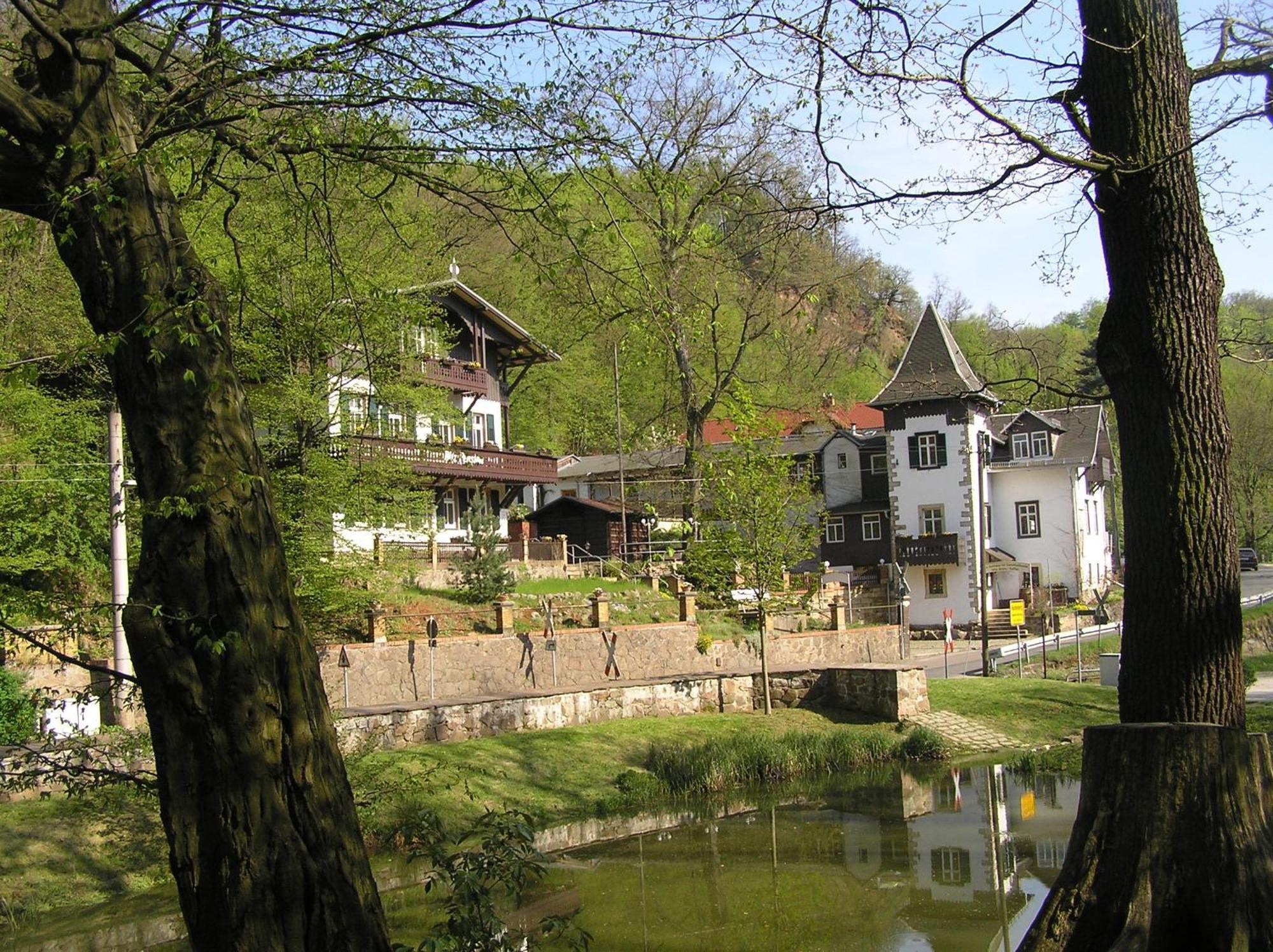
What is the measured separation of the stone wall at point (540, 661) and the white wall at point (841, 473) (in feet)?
77.1

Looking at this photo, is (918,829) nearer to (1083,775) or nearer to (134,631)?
(1083,775)

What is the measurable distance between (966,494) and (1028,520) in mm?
3651

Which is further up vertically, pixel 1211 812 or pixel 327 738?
pixel 327 738

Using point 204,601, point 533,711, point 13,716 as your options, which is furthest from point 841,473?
point 204,601

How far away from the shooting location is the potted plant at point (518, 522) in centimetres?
4063

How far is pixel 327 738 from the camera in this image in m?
4.41

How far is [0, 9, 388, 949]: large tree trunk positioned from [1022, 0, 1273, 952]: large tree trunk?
3001 millimetres

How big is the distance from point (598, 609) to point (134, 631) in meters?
21.6

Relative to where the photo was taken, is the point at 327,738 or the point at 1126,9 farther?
the point at 1126,9

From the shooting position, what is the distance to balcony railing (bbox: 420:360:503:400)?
125 feet

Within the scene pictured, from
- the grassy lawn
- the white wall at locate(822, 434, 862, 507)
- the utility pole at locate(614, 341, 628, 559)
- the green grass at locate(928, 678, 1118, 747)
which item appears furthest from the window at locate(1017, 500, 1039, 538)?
the grassy lawn

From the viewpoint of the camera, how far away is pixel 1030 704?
24.5 m

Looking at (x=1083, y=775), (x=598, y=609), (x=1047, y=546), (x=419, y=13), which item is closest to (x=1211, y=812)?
(x=1083, y=775)

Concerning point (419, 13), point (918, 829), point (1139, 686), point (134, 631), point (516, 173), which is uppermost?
point (419, 13)
